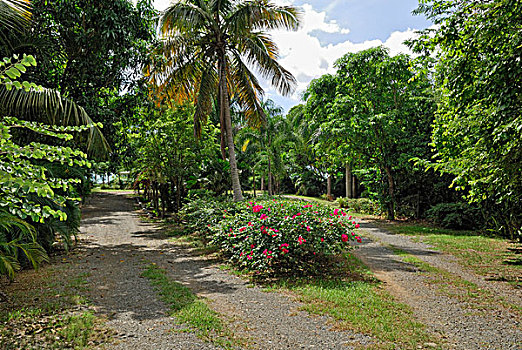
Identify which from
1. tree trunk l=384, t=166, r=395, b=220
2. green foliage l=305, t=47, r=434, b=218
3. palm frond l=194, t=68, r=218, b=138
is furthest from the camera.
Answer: tree trunk l=384, t=166, r=395, b=220

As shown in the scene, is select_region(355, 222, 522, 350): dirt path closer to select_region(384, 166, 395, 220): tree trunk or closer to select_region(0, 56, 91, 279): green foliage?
select_region(0, 56, 91, 279): green foliage

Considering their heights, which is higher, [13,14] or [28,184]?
[13,14]

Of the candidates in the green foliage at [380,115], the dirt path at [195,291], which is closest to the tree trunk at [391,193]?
the green foliage at [380,115]

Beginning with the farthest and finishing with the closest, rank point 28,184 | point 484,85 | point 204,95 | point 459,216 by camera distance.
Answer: point 459,216 < point 204,95 < point 484,85 < point 28,184

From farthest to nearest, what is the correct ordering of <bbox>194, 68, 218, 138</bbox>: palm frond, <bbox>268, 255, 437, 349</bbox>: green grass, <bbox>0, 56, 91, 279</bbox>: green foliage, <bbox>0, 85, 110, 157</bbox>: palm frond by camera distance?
<bbox>194, 68, 218, 138</bbox>: palm frond, <bbox>0, 85, 110, 157</bbox>: palm frond, <bbox>268, 255, 437, 349</bbox>: green grass, <bbox>0, 56, 91, 279</bbox>: green foliage

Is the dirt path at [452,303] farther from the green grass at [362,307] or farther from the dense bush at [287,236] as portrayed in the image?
the dense bush at [287,236]

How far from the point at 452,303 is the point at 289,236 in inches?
109

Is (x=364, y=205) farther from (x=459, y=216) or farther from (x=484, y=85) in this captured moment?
(x=484, y=85)

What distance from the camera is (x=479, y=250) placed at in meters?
9.07

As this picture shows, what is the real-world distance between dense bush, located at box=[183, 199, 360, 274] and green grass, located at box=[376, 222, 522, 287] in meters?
3.01

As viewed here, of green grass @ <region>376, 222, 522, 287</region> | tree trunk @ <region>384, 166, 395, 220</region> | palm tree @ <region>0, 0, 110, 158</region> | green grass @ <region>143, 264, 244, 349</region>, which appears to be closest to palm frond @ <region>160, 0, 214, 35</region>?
palm tree @ <region>0, 0, 110, 158</region>

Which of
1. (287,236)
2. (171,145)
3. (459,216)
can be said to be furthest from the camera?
(171,145)

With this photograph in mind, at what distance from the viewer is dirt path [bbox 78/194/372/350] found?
152 inches

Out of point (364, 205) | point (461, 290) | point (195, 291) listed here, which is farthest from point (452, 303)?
point (364, 205)
